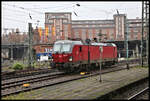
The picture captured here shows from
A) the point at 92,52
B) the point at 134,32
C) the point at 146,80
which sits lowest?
the point at 146,80

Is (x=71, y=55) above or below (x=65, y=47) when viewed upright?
below

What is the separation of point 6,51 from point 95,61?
57744mm

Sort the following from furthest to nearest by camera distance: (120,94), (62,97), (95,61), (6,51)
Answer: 1. (6,51)
2. (95,61)
3. (120,94)
4. (62,97)

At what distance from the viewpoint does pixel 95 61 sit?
24.5 meters

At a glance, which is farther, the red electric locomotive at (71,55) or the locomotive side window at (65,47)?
the locomotive side window at (65,47)

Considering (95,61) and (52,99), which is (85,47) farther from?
(52,99)

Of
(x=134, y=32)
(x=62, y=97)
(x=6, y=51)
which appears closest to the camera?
(x=62, y=97)

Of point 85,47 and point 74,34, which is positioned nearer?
point 85,47

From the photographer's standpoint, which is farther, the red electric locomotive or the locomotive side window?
the locomotive side window

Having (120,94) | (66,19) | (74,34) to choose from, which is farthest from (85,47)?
(74,34)

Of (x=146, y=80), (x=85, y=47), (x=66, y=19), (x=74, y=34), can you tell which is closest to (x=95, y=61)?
(x=85, y=47)

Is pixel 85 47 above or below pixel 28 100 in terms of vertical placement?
above

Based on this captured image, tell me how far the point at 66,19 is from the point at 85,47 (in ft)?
192

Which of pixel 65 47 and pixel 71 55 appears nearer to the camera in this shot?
pixel 71 55
